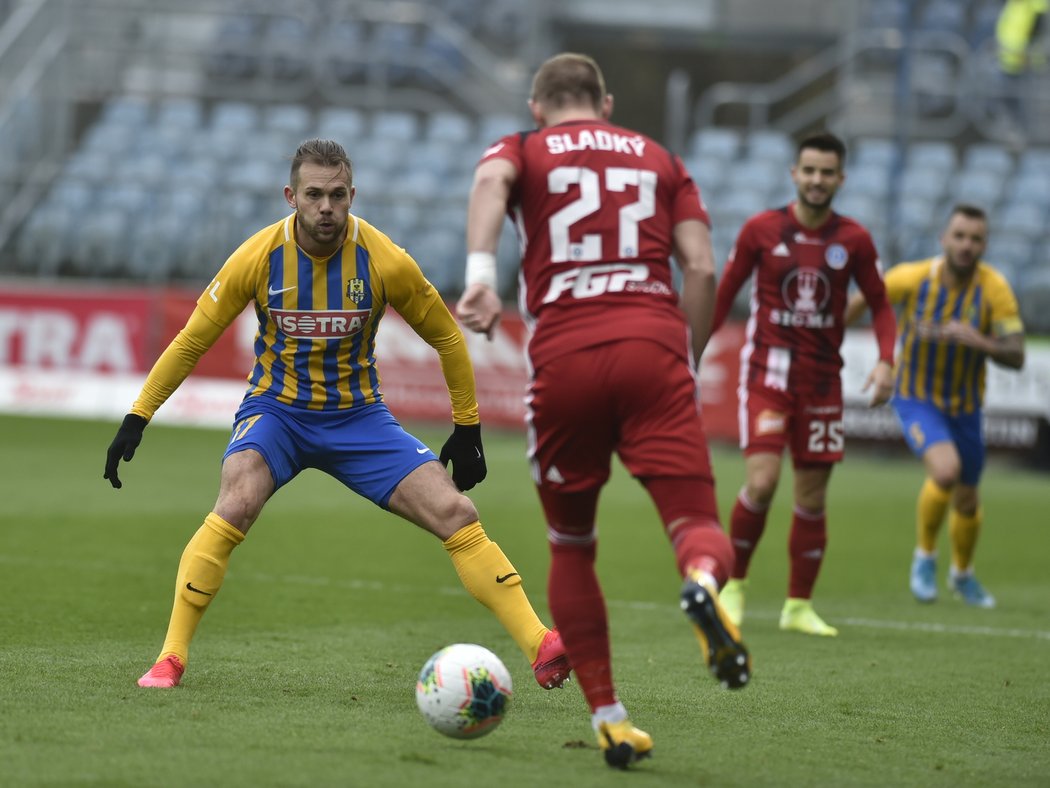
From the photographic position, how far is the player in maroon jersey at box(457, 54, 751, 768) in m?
4.89

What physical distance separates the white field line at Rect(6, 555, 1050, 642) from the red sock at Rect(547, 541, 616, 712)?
4001 millimetres

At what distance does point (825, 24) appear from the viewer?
85.9ft

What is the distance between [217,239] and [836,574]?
1180cm

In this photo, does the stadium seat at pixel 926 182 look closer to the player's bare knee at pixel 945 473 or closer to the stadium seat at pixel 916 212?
the stadium seat at pixel 916 212

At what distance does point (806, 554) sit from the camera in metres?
8.65

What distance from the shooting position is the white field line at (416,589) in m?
8.77

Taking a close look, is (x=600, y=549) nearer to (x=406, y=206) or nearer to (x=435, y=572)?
(x=435, y=572)

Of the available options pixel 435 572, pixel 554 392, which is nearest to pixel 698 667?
pixel 554 392

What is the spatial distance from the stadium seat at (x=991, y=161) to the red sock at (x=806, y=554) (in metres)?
14.4

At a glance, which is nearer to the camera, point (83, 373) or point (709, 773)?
point (709, 773)

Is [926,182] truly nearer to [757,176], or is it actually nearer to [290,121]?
[757,176]

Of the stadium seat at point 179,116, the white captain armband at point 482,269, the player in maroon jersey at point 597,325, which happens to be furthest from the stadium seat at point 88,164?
the white captain armband at point 482,269

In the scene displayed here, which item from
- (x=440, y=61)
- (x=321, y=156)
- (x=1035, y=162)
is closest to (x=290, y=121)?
(x=440, y=61)

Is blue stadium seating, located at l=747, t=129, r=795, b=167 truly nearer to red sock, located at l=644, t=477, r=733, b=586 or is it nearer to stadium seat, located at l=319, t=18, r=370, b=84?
stadium seat, located at l=319, t=18, r=370, b=84
